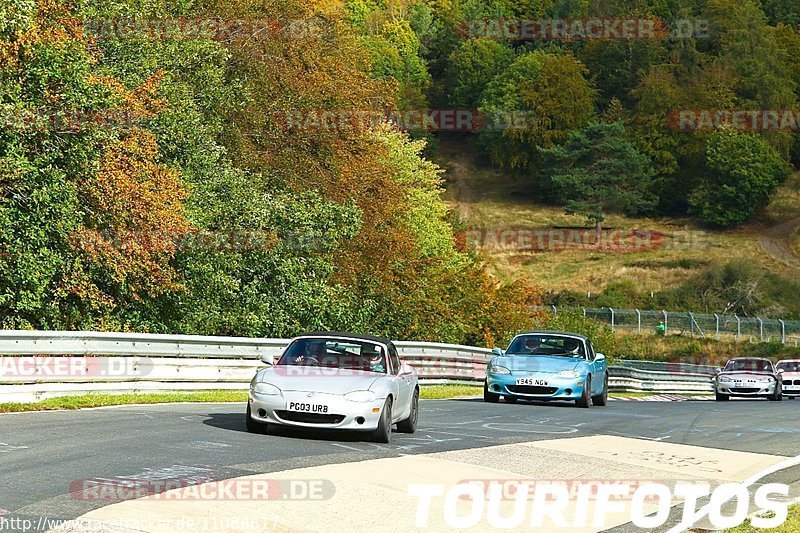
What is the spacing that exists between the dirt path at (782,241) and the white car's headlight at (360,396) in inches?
3790

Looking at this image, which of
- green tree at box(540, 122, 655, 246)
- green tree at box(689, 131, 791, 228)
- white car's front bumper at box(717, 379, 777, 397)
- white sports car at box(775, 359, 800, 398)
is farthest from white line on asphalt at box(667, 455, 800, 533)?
green tree at box(689, 131, 791, 228)

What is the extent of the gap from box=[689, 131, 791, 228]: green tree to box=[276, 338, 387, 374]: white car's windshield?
343ft

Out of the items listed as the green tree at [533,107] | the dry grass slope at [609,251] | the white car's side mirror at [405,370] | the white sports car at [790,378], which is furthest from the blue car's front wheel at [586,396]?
the green tree at [533,107]

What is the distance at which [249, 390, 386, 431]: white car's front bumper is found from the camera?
14328 mm

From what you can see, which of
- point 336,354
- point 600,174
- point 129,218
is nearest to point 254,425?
point 336,354

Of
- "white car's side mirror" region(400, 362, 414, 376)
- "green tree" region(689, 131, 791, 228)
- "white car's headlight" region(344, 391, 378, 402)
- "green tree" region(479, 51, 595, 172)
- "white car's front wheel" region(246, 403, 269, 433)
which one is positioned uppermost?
"green tree" region(479, 51, 595, 172)

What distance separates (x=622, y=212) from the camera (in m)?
120

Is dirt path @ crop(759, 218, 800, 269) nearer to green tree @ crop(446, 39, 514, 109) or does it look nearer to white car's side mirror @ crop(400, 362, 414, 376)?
green tree @ crop(446, 39, 514, 109)

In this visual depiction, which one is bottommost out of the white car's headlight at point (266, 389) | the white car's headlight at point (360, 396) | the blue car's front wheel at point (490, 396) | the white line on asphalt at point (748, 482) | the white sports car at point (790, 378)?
the white sports car at point (790, 378)

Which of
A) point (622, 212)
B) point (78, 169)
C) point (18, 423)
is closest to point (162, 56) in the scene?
point (78, 169)

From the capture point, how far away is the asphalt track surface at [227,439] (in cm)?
1038

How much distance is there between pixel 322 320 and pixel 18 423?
19.3m

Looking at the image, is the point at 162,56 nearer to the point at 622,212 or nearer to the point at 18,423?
the point at 18,423

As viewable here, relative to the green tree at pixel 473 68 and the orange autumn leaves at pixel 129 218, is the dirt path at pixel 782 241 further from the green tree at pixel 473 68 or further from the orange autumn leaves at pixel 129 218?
the orange autumn leaves at pixel 129 218
